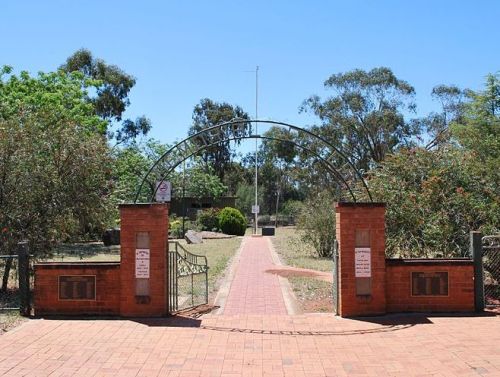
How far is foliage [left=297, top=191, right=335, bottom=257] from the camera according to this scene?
→ 2209 centimetres

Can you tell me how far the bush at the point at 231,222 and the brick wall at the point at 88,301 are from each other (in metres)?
30.3

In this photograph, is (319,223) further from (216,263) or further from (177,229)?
(177,229)

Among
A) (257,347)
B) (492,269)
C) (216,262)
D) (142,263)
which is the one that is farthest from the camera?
(216,262)

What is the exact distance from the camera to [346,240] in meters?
10.1

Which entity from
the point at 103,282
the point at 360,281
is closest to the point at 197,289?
the point at 103,282

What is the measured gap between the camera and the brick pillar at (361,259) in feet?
32.7

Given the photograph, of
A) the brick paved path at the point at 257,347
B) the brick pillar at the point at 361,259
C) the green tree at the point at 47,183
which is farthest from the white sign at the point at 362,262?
the green tree at the point at 47,183

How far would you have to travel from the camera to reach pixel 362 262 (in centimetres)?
1002

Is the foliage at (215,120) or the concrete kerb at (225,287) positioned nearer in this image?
the concrete kerb at (225,287)

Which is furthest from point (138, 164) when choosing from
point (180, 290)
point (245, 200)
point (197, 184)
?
point (180, 290)

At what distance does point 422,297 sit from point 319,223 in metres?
12.1

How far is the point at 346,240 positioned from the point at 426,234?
324 cm

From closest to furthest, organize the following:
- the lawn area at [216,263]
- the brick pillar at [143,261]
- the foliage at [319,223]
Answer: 1. the brick pillar at [143,261]
2. the lawn area at [216,263]
3. the foliage at [319,223]

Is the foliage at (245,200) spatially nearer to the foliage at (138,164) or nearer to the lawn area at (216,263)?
the foliage at (138,164)
